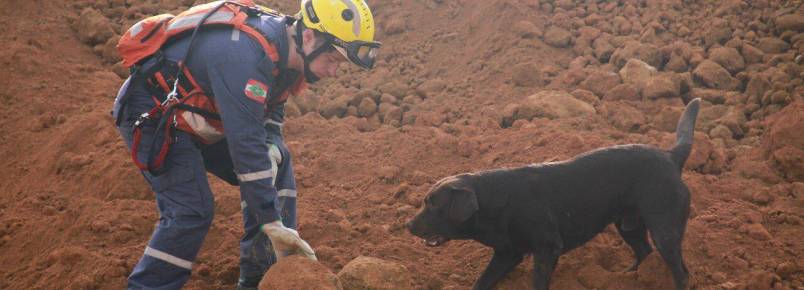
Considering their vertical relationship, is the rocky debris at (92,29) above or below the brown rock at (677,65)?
below

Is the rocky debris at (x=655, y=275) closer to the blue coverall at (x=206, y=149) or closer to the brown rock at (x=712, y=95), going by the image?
the blue coverall at (x=206, y=149)

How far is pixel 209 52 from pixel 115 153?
326cm

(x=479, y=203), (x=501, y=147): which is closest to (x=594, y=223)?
(x=479, y=203)

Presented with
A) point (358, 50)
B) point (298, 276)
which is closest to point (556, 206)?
point (358, 50)

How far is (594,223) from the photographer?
5473 mm

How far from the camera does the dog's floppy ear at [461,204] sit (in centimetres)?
513

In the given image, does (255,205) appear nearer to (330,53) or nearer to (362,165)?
(330,53)

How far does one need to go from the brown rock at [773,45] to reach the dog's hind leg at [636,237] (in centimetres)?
453

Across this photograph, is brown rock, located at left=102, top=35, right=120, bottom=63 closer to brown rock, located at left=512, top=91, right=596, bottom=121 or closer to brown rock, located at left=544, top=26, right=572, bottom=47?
brown rock, located at left=512, top=91, right=596, bottom=121

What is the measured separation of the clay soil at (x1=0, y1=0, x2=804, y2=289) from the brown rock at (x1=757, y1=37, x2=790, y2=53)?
0.04m

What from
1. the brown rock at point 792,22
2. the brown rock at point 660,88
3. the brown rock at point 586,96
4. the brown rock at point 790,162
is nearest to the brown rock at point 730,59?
the brown rock at point 792,22

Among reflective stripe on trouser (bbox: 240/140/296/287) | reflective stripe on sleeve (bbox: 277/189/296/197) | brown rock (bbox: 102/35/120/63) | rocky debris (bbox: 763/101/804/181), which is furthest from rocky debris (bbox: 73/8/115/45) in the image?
rocky debris (bbox: 763/101/804/181)

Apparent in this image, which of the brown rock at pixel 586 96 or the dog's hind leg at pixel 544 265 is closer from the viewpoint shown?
the dog's hind leg at pixel 544 265

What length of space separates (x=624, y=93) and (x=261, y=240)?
483 cm
